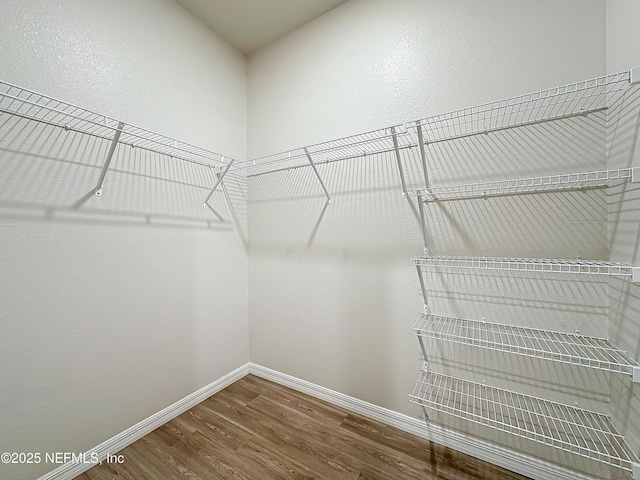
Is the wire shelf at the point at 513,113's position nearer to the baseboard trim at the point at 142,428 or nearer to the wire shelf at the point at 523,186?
the wire shelf at the point at 523,186

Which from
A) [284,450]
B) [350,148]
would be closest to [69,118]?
[350,148]

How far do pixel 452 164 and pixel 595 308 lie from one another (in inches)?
34.7

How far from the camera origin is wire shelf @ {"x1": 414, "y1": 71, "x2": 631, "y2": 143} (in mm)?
1024

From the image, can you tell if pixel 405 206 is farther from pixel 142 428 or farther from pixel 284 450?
pixel 142 428

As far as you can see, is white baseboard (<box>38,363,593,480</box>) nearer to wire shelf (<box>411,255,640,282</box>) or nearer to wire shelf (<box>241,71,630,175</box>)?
wire shelf (<box>411,255,640,282</box>)

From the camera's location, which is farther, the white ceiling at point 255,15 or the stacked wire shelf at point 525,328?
the white ceiling at point 255,15

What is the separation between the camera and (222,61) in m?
1.95

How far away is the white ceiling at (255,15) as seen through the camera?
1.66 metres

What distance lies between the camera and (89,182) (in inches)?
50.8

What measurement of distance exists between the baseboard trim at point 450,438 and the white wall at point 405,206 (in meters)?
0.05

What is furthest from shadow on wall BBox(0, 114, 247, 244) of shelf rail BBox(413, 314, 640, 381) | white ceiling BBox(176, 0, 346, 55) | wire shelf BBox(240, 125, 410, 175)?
shelf rail BBox(413, 314, 640, 381)

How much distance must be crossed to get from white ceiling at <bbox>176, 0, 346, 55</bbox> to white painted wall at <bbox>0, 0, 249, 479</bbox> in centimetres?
9

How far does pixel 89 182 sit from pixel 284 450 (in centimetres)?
175

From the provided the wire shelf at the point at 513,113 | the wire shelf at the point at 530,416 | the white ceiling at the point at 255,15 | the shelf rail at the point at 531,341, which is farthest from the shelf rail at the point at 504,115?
the wire shelf at the point at 530,416
